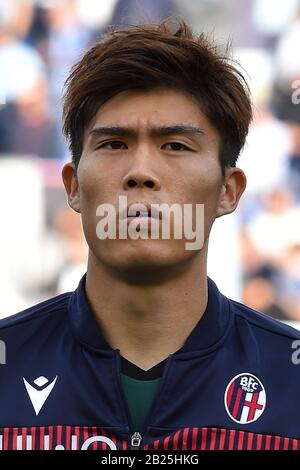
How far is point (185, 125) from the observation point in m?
2.99

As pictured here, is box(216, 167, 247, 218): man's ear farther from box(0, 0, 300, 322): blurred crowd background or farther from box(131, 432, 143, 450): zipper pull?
box(0, 0, 300, 322): blurred crowd background

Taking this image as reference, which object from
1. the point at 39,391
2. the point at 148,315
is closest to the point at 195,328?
the point at 148,315

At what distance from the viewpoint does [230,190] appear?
3256 mm

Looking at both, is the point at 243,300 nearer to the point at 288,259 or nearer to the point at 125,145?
the point at 288,259

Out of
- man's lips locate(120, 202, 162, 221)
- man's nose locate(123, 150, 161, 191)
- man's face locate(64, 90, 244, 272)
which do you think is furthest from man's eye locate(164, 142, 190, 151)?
man's lips locate(120, 202, 162, 221)

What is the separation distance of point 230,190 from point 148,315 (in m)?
0.53

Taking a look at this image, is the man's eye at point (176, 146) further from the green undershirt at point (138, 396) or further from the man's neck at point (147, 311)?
the green undershirt at point (138, 396)

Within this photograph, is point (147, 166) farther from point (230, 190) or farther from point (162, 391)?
point (162, 391)

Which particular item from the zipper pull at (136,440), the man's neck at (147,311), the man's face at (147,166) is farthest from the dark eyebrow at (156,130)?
the zipper pull at (136,440)

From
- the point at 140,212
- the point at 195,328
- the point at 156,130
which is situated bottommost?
the point at 195,328

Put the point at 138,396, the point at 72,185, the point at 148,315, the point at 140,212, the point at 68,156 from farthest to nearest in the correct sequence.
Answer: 1. the point at 68,156
2. the point at 72,185
3. the point at 148,315
4. the point at 138,396
5. the point at 140,212

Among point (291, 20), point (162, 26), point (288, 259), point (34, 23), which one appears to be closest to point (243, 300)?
point (288, 259)

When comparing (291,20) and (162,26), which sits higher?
(291,20)

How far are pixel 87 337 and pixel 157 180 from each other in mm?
549
